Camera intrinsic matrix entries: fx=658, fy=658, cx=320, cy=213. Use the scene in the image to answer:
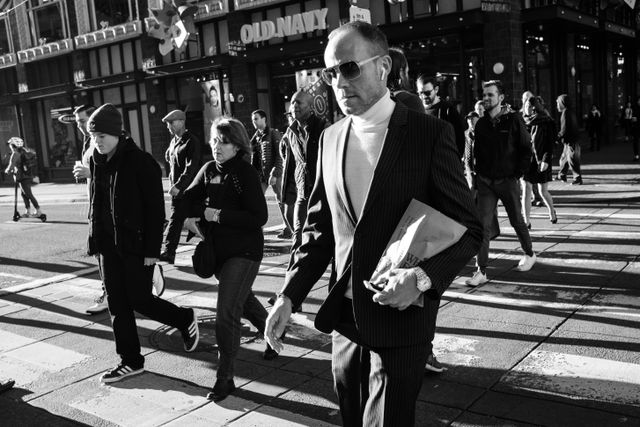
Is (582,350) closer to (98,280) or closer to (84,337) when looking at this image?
(84,337)

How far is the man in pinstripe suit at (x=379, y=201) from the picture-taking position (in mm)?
2422

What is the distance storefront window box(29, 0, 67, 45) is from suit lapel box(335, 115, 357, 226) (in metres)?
30.9

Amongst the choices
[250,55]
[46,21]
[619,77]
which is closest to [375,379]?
[250,55]

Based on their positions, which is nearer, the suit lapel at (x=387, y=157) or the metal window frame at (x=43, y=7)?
the suit lapel at (x=387, y=157)

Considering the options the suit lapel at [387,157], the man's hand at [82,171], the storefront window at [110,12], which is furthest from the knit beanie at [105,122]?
the storefront window at [110,12]

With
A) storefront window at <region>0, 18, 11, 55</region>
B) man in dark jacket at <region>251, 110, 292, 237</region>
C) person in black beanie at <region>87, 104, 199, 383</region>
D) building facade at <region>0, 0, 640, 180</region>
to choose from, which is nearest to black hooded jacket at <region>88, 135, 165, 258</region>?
person in black beanie at <region>87, 104, 199, 383</region>

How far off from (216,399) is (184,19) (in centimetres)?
1701

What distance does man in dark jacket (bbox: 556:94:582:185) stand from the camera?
13.5 m

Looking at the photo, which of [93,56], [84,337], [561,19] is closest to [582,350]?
[84,337]

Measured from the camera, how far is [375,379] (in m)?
2.52

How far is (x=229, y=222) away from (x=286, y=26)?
1783 centimetres

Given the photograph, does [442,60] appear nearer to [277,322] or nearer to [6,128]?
[277,322]

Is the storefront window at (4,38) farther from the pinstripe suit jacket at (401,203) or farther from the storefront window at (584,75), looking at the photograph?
the pinstripe suit jacket at (401,203)

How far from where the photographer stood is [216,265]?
15.4 feet
